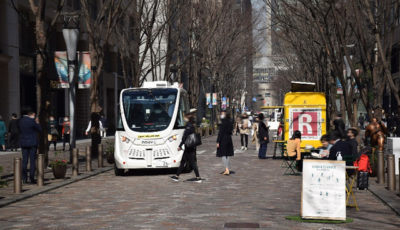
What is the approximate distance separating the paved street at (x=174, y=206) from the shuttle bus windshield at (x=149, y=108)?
7.20 feet

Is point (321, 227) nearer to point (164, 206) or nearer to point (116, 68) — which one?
point (164, 206)

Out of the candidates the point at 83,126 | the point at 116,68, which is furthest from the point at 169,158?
the point at 116,68

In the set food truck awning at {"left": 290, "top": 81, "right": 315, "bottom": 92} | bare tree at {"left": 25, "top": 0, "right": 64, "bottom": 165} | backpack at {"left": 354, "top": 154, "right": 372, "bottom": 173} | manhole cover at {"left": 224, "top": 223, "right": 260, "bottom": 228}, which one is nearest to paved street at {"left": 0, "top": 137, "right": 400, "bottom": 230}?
manhole cover at {"left": 224, "top": 223, "right": 260, "bottom": 228}

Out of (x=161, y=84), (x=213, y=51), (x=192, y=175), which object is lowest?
(x=192, y=175)

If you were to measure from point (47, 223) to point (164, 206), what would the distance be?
95.9 inches

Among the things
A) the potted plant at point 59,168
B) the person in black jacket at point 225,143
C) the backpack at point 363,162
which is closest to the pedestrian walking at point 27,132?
the potted plant at point 59,168

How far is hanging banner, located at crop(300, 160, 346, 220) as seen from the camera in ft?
33.7

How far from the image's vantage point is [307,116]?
25.9m

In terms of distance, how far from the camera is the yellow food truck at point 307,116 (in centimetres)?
2583

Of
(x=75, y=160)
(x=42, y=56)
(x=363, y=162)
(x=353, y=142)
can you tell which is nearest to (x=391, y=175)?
(x=363, y=162)

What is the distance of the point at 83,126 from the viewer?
4703cm

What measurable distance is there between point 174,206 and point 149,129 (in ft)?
25.9

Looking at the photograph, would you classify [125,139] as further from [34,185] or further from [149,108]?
[34,185]

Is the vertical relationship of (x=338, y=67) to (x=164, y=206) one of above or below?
above
